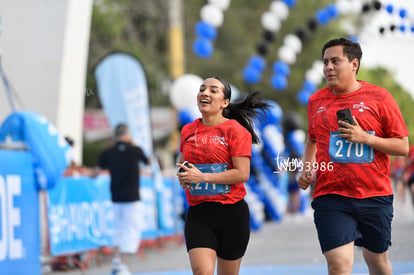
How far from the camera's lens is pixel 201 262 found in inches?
215

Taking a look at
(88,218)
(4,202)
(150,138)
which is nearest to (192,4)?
(150,138)

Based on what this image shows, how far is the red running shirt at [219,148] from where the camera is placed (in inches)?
224

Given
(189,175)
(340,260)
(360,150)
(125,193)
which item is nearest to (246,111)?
(189,175)

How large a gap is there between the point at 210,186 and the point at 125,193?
5.46 meters

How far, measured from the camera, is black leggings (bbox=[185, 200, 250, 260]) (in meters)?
5.63

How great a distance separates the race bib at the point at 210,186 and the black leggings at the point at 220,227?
86mm

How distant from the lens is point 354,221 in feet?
17.5

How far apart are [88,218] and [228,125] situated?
21.5 feet

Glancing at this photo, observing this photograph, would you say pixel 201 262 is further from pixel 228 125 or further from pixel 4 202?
pixel 4 202

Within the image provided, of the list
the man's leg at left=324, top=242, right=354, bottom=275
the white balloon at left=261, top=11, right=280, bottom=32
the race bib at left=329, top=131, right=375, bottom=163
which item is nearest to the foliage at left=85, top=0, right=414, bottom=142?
the white balloon at left=261, top=11, right=280, bottom=32

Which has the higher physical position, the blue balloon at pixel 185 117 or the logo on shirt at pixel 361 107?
the blue balloon at pixel 185 117

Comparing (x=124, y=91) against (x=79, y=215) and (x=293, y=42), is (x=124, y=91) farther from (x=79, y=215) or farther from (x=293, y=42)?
(x=293, y=42)

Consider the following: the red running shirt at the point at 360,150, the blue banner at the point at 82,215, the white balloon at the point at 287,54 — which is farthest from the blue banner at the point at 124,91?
the white balloon at the point at 287,54

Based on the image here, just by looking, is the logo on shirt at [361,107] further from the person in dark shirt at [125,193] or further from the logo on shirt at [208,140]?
the person in dark shirt at [125,193]
